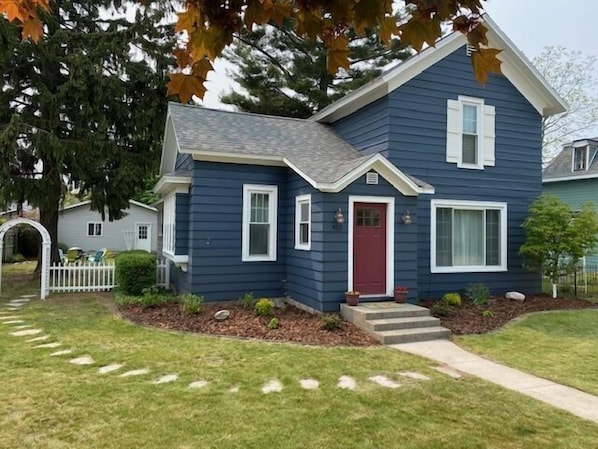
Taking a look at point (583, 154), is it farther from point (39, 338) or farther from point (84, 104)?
point (39, 338)

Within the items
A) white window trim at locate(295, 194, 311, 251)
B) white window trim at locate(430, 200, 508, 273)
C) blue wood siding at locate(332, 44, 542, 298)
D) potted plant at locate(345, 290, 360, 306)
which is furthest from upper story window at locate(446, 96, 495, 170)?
potted plant at locate(345, 290, 360, 306)

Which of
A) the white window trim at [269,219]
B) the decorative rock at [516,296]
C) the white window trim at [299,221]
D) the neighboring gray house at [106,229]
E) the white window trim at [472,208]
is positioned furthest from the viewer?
the neighboring gray house at [106,229]

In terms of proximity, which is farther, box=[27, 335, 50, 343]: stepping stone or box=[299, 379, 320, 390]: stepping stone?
box=[27, 335, 50, 343]: stepping stone

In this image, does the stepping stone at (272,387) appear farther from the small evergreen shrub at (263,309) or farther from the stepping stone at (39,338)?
the stepping stone at (39,338)

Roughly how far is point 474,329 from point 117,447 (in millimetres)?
6534

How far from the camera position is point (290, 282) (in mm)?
9844

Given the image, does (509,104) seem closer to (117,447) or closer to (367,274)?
(367,274)

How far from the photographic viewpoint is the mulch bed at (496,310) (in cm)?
806

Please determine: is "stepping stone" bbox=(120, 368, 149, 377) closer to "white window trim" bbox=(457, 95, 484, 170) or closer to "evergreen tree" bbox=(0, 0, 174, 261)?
"white window trim" bbox=(457, 95, 484, 170)

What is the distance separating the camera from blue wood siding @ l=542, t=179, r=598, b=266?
17.9 m

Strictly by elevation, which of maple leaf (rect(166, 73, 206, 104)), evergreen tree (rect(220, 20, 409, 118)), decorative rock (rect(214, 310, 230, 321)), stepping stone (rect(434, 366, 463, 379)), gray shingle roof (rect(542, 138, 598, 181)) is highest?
evergreen tree (rect(220, 20, 409, 118))

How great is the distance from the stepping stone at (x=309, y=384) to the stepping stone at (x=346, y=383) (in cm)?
25

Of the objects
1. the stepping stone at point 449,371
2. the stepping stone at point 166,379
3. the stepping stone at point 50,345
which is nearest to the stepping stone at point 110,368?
the stepping stone at point 166,379

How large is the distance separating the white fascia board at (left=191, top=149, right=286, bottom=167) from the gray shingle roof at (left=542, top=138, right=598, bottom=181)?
14936mm
